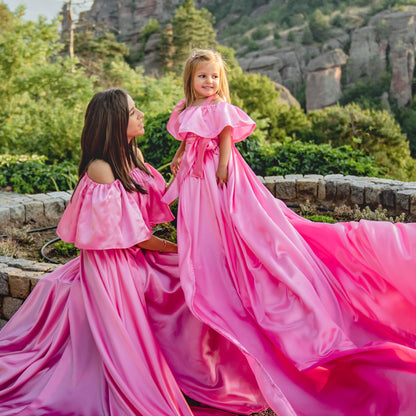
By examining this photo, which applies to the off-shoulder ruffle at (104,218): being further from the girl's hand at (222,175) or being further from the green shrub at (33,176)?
the green shrub at (33,176)

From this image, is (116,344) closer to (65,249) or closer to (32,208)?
(65,249)

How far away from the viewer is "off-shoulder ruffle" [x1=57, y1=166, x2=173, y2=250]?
250 cm

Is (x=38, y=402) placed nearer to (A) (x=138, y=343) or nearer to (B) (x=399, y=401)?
(A) (x=138, y=343)

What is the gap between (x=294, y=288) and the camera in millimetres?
2322

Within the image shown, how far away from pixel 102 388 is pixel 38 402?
1.02 feet

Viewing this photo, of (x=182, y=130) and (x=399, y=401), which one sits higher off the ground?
(x=182, y=130)

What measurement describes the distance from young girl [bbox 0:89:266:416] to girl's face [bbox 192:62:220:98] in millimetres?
445

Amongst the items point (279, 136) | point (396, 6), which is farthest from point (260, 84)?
point (396, 6)

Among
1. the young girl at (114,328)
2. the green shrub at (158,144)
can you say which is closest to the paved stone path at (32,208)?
the green shrub at (158,144)

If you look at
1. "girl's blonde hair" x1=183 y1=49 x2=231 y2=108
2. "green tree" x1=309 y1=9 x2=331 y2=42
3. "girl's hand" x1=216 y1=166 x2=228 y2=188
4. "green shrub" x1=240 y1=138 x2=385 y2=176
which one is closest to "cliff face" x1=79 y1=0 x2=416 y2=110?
"green tree" x1=309 y1=9 x2=331 y2=42

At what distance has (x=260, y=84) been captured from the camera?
30.1 m

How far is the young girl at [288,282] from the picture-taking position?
6.78 feet

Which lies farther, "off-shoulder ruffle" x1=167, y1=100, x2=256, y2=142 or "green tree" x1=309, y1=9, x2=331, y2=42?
→ "green tree" x1=309, y1=9, x2=331, y2=42

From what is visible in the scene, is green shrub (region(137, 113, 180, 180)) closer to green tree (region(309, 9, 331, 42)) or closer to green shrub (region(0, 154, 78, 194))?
green shrub (region(0, 154, 78, 194))
